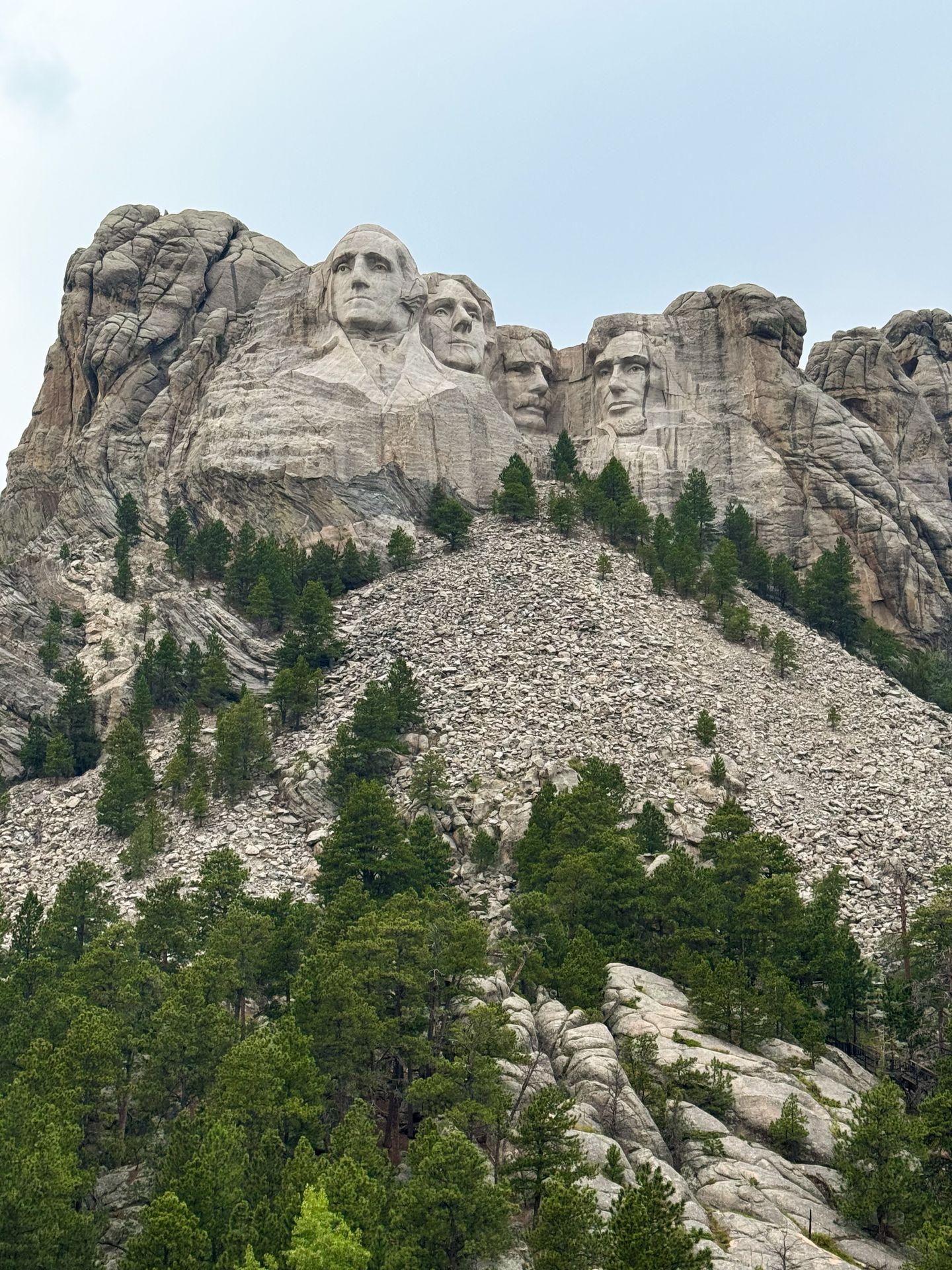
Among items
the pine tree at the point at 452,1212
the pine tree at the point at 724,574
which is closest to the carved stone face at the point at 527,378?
the pine tree at the point at 724,574

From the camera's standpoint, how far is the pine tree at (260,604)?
76562 mm

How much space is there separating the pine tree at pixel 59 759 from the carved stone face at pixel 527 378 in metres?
44.9

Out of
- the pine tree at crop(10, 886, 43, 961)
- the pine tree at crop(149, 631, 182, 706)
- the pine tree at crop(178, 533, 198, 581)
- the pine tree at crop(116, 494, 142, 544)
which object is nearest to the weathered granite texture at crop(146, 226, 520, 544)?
the pine tree at crop(116, 494, 142, 544)

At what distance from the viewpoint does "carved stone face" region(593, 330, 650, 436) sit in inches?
3927

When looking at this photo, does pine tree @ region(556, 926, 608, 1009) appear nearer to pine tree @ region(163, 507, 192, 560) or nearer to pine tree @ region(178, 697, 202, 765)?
pine tree @ region(178, 697, 202, 765)

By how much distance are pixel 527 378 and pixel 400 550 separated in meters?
25.3

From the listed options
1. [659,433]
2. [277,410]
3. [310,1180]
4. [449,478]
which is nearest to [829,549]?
[659,433]

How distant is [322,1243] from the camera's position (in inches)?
1193

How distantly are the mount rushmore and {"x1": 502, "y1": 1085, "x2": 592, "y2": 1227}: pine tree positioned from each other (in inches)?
2067

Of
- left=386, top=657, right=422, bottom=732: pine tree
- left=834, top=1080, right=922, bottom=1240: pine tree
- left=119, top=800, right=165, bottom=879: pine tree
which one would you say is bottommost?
left=834, top=1080, right=922, bottom=1240: pine tree

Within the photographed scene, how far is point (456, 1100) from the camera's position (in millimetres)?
39312

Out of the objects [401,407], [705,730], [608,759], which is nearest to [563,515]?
[401,407]

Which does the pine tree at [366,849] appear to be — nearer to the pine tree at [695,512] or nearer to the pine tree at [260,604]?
the pine tree at [260,604]

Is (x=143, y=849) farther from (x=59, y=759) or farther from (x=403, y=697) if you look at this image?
(x=403, y=697)
